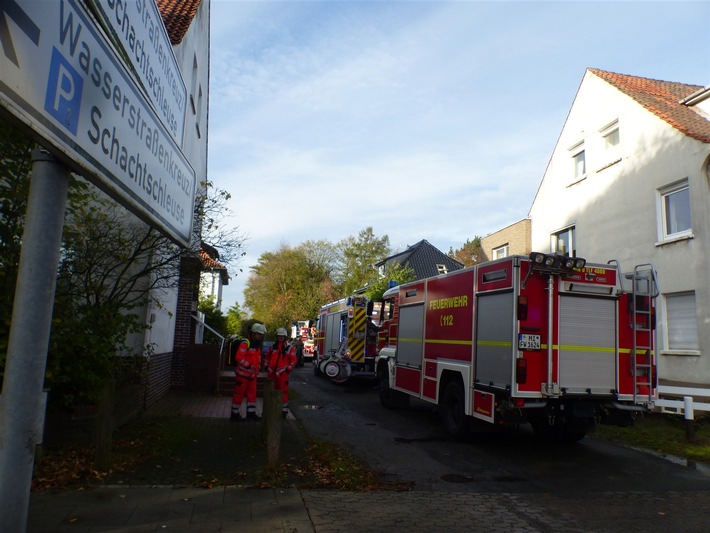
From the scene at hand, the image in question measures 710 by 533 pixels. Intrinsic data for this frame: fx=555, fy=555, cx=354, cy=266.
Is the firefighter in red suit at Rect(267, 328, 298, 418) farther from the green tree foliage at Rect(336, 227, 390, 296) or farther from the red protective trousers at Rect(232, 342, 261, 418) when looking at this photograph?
the green tree foliage at Rect(336, 227, 390, 296)

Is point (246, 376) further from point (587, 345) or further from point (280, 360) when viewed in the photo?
point (587, 345)

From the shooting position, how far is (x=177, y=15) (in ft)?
35.9

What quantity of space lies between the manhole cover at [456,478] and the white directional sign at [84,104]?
4.95 metres

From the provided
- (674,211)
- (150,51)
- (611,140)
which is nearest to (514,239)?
(611,140)

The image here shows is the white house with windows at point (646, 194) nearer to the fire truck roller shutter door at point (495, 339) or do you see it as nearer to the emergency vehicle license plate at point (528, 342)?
the fire truck roller shutter door at point (495, 339)

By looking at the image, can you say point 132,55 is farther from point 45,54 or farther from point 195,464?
point 195,464

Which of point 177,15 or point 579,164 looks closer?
point 177,15

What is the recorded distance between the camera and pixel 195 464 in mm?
6457

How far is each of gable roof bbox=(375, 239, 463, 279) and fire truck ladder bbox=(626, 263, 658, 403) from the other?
3589 cm

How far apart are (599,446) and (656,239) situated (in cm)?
766

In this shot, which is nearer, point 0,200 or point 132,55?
point 132,55

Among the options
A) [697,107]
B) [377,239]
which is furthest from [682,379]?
[377,239]

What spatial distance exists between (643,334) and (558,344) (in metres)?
1.43

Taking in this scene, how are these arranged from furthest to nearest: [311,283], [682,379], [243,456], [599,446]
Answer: [311,283] < [682,379] < [599,446] < [243,456]
